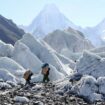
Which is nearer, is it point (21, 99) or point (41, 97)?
point (21, 99)

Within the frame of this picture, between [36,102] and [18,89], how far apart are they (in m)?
4.74

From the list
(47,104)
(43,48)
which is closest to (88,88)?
(47,104)

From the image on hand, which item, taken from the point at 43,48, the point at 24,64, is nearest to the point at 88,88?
the point at 24,64

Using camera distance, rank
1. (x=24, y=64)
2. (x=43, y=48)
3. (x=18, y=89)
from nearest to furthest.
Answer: (x=18, y=89)
(x=24, y=64)
(x=43, y=48)

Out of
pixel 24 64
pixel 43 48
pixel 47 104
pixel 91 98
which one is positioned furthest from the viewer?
pixel 43 48

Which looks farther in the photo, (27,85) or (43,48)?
(43,48)

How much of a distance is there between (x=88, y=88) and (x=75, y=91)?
2.76 feet

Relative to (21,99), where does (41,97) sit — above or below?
above

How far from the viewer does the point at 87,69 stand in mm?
27844

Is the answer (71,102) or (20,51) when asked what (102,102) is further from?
(20,51)

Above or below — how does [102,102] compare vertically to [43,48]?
below

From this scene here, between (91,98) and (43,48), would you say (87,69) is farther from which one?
(43,48)

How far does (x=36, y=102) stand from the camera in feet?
71.1

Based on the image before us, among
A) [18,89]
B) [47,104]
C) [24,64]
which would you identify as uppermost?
[24,64]
